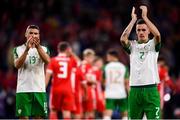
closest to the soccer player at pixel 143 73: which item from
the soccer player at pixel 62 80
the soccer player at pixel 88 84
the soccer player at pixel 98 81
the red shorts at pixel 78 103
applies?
the soccer player at pixel 62 80

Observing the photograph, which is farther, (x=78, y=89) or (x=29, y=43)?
(x=78, y=89)

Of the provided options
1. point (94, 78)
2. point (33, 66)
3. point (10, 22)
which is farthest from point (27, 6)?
point (33, 66)

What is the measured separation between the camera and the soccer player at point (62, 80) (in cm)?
1653

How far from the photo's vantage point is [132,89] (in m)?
11.6

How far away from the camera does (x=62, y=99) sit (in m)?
Answer: 16.9

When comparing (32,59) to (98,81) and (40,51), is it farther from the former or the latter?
(98,81)

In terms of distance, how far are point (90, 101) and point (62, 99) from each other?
1808 mm

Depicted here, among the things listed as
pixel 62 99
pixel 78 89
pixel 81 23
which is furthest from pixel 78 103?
pixel 81 23

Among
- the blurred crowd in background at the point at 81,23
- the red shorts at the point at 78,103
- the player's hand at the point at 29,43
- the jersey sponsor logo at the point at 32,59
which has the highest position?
the blurred crowd in background at the point at 81,23

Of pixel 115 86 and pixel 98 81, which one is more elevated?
pixel 98 81

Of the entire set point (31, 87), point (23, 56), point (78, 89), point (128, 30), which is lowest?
point (31, 87)

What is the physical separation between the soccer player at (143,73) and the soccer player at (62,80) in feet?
16.4

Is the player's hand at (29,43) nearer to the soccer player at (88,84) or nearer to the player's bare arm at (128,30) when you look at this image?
the player's bare arm at (128,30)

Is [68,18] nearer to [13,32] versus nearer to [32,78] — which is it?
[13,32]
